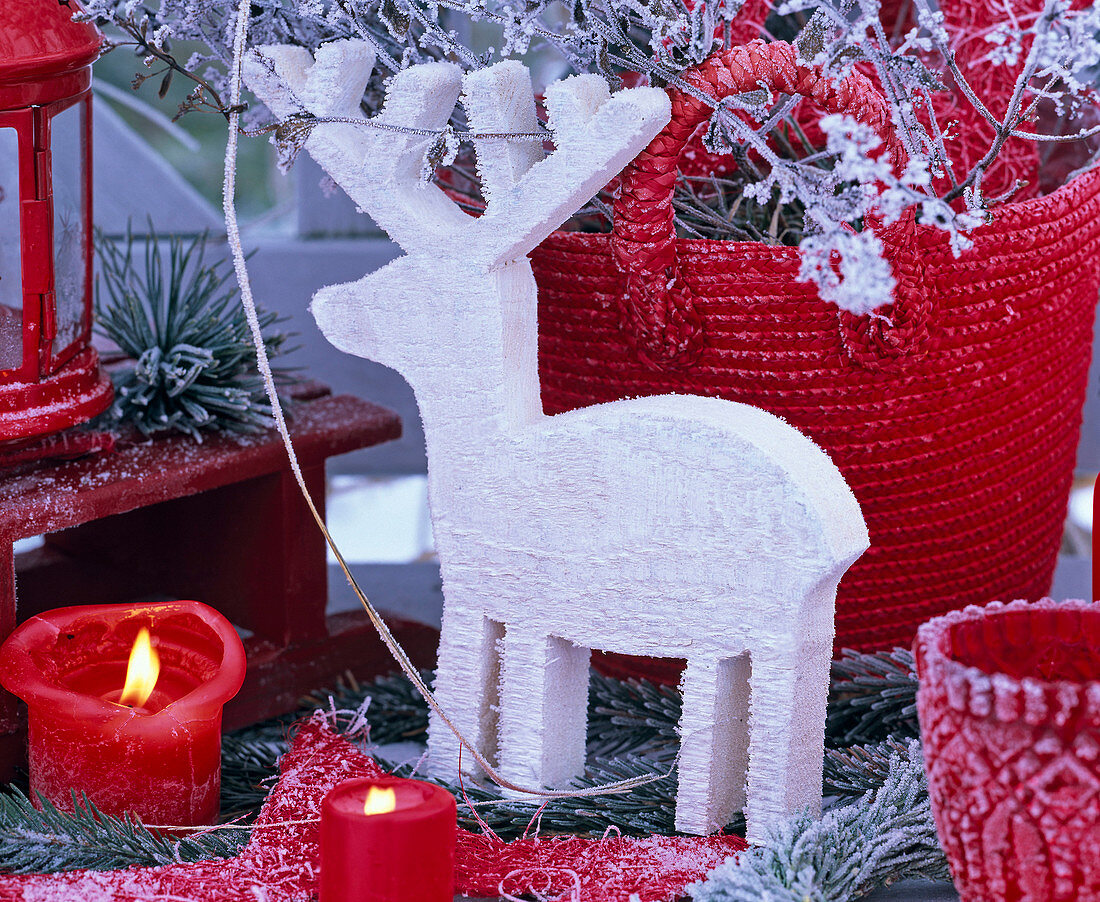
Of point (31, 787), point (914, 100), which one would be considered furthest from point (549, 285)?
point (31, 787)

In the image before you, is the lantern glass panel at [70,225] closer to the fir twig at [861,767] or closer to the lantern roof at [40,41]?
the lantern roof at [40,41]

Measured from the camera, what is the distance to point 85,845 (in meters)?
0.55

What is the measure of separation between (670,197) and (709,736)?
24cm

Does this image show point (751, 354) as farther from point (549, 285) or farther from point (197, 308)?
A: point (197, 308)

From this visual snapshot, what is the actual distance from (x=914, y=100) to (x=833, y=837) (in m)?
0.31

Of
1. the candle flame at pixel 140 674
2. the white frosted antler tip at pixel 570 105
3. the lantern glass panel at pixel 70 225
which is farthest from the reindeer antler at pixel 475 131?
the candle flame at pixel 140 674

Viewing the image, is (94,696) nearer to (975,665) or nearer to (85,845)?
(85,845)

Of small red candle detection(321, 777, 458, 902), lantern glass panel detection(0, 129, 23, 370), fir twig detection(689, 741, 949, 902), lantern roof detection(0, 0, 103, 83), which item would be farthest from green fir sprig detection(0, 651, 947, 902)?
lantern roof detection(0, 0, 103, 83)

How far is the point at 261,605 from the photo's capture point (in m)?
0.77

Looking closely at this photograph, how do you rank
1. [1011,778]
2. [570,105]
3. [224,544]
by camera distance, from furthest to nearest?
[224,544] → [570,105] → [1011,778]

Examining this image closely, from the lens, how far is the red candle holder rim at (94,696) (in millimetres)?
577

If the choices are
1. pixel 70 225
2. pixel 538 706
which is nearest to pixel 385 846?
pixel 538 706

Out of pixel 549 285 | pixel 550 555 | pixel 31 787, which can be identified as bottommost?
pixel 31 787

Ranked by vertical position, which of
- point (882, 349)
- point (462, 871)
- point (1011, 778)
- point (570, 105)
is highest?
point (570, 105)
